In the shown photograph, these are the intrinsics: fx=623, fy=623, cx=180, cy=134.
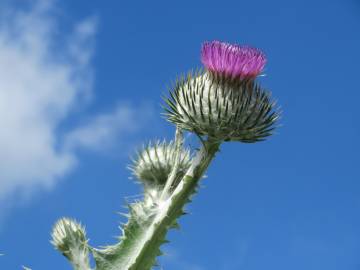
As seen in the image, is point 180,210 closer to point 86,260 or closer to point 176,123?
point 176,123

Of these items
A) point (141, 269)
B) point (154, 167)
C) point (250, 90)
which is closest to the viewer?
point (141, 269)

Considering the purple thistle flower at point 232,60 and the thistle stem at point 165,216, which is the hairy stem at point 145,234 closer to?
the thistle stem at point 165,216

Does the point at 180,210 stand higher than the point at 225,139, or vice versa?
the point at 225,139

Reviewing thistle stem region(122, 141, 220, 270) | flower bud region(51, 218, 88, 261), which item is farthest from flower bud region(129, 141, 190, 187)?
thistle stem region(122, 141, 220, 270)

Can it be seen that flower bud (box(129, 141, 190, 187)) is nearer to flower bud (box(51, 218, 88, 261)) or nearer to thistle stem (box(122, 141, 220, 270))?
flower bud (box(51, 218, 88, 261))

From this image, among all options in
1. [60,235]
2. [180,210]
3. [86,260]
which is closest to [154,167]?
[60,235]

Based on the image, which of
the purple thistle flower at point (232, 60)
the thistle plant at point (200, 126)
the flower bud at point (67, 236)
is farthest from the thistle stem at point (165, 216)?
the flower bud at point (67, 236)

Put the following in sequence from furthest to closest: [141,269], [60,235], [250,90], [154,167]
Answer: [154,167] → [60,235] → [250,90] → [141,269]

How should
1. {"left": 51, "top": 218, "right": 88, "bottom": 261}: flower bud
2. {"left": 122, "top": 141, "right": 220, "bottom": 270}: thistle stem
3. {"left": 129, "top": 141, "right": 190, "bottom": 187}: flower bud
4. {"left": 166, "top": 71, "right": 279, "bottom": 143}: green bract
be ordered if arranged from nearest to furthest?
1. {"left": 122, "top": 141, "right": 220, "bottom": 270}: thistle stem
2. {"left": 166, "top": 71, "right": 279, "bottom": 143}: green bract
3. {"left": 51, "top": 218, "right": 88, "bottom": 261}: flower bud
4. {"left": 129, "top": 141, "right": 190, "bottom": 187}: flower bud
